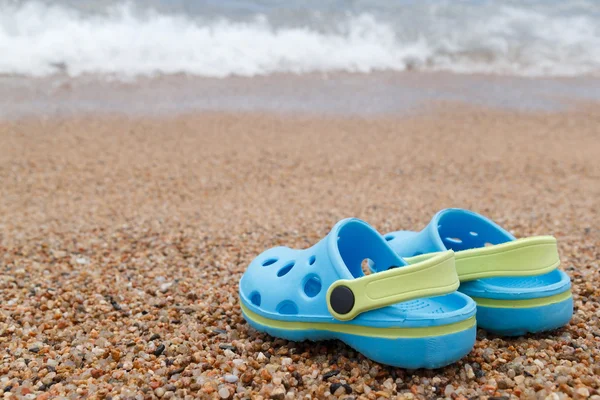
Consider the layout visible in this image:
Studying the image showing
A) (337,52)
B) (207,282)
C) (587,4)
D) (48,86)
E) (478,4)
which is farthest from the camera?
(587,4)

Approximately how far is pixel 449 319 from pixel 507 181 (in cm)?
415

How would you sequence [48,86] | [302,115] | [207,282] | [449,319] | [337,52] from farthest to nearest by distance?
[337,52]
[48,86]
[302,115]
[207,282]
[449,319]

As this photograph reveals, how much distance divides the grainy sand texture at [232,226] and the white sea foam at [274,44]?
2621 millimetres

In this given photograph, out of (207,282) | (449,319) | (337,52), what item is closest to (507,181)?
(207,282)

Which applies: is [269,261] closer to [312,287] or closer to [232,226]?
[312,287]

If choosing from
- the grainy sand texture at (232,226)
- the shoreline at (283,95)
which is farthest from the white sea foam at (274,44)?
the grainy sand texture at (232,226)

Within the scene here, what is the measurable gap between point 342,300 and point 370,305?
97 mm

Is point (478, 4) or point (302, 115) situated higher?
point (478, 4)

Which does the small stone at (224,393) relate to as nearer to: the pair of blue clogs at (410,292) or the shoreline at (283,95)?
the pair of blue clogs at (410,292)

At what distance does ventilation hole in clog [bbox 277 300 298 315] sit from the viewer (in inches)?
85.0

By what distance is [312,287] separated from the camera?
7.39ft

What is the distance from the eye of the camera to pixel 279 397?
1867 mm

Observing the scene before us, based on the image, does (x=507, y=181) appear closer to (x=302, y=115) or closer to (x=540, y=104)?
(x=302, y=115)

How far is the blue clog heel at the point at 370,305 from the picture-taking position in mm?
1890
